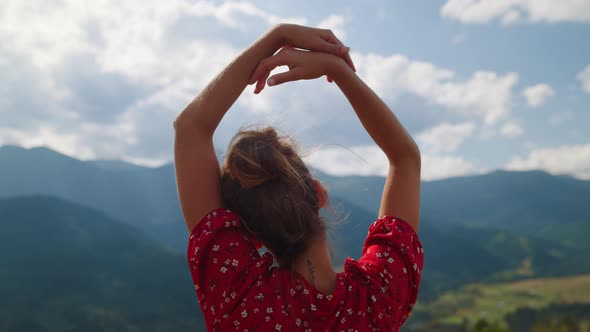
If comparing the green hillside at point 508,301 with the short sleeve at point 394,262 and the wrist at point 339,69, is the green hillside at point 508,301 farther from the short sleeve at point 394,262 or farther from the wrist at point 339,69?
the wrist at point 339,69

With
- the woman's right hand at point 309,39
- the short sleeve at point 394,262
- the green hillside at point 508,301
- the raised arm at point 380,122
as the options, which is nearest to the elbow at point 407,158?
the raised arm at point 380,122

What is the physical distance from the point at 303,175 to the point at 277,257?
31cm

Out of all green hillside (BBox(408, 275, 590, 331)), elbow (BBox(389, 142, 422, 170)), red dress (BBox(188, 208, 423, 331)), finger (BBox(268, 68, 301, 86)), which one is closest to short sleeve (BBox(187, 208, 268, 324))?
red dress (BBox(188, 208, 423, 331))

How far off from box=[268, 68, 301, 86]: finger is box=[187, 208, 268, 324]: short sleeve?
1.71 feet

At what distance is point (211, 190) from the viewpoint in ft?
6.41

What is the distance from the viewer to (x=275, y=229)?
1849 millimetres

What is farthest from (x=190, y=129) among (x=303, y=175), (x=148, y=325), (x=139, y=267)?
(x=139, y=267)

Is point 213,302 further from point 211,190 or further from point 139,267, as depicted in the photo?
point 139,267

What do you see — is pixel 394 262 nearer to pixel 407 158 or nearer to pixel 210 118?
pixel 407 158

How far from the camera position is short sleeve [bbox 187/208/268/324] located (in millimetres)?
1807

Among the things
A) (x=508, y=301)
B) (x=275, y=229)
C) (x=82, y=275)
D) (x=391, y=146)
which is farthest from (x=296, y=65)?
(x=82, y=275)

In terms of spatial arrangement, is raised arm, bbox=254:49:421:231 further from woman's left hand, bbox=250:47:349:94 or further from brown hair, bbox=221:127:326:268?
brown hair, bbox=221:127:326:268

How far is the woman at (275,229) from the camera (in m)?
1.79

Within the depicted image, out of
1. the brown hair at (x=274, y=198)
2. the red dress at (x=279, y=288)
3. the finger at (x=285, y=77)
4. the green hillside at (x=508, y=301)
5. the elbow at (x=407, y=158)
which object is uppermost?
the green hillside at (x=508, y=301)
